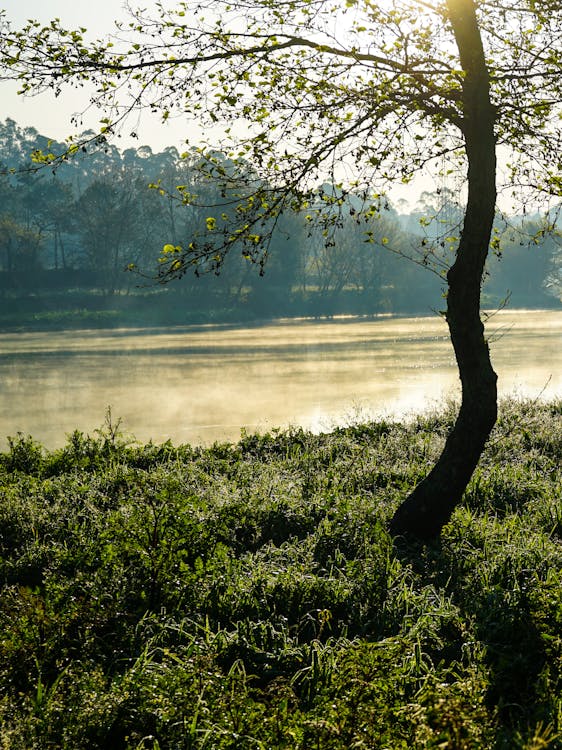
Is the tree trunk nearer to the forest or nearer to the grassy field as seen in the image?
the grassy field

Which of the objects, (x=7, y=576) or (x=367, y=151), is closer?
(x=7, y=576)

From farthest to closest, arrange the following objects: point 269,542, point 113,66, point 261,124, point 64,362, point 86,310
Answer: point 86,310 < point 64,362 < point 261,124 < point 113,66 < point 269,542

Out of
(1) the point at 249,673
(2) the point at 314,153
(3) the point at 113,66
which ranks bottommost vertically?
(1) the point at 249,673

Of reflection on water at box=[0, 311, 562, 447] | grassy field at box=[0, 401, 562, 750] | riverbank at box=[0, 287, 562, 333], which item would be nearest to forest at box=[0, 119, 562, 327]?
riverbank at box=[0, 287, 562, 333]

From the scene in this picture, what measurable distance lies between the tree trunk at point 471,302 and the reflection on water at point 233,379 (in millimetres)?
7031

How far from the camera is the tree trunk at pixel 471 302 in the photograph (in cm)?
669

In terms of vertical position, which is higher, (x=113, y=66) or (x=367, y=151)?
(x=113, y=66)

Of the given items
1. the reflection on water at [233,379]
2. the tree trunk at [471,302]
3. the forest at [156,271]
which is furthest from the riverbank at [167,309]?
the tree trunk at [471,302]

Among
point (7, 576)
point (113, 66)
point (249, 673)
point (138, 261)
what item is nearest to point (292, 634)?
point (249, 673)

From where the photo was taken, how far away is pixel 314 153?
24.0 ft

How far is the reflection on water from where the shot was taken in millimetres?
15391

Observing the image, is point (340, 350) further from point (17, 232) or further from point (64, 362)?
point (17, 232)

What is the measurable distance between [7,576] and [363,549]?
263 cm

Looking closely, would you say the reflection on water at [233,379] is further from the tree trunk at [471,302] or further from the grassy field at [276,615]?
the tree trunk at [471,302]
